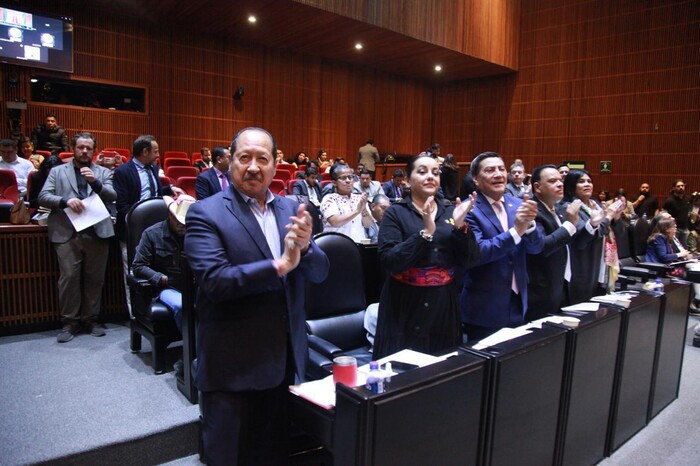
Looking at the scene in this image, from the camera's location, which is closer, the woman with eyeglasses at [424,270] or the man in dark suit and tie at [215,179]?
the woman with eyeglasses at [424,270]

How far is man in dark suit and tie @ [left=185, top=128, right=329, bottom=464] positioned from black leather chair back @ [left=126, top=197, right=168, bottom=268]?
198 cm

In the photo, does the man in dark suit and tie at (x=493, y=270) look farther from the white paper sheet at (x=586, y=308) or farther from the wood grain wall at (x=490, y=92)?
the wood grain wall at (x=490, y=92)

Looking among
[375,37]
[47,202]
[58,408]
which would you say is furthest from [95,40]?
[58,408]

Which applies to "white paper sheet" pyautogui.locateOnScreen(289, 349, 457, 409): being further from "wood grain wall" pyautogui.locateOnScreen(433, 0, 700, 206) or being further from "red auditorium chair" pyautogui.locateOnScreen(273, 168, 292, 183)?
"wood grain wall" pyautogui.locateOnScreen(433, 0, 700, 206)

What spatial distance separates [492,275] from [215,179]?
2343 mm

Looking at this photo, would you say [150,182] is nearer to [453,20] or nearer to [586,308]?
[586,308]

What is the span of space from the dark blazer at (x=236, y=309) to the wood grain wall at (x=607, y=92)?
422 inches

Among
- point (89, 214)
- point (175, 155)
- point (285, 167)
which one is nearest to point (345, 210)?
point (89, 214)

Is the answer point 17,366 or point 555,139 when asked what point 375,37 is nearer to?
point 555,139

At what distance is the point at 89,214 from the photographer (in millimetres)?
3340

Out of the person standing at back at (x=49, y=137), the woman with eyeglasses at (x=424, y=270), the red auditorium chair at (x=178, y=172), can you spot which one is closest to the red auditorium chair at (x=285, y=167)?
the red auditorium chair at (x=178, y=172)

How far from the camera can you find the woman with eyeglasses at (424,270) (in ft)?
6.48

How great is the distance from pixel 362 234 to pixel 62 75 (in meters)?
7.10

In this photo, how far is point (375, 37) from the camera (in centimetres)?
965
